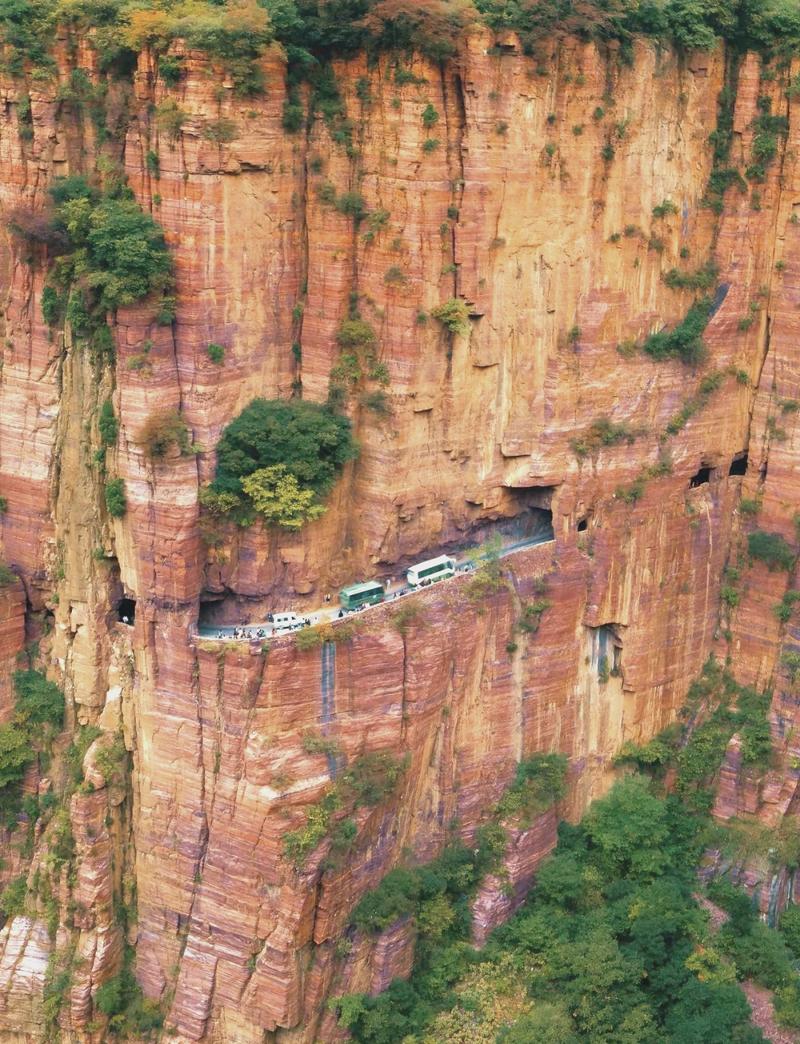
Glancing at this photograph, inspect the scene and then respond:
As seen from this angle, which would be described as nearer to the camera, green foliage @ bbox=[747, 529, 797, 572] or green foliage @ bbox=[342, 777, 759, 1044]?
green foliage @ bbox=[342, 777, 759, 1044]

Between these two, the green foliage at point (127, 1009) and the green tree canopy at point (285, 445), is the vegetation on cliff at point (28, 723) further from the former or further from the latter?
the green tree canopy at point (285, 445)

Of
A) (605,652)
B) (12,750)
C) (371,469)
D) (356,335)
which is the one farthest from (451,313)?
(12,750)

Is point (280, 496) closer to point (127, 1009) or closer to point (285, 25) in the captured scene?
point (285, 25)

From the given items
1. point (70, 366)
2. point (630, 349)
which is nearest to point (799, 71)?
point (630, 349)

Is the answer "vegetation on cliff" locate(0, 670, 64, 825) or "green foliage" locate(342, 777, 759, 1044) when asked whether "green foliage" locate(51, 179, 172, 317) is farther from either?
"green foliage" locate(342, 777, 759, 1044)

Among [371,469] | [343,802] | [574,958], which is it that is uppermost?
[371,469]

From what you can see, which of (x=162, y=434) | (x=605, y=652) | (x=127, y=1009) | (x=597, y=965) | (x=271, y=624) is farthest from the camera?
(x=605, y=652)

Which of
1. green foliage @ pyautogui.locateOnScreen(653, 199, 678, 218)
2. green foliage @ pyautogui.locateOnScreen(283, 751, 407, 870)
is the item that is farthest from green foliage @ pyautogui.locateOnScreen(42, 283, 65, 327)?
green foliage @ pyautogui.locateOnScreen(653, 199, 678, 218)
